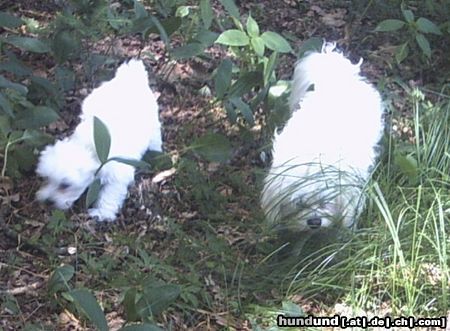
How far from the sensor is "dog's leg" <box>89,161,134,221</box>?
4102 mm

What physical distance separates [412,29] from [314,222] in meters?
2.21

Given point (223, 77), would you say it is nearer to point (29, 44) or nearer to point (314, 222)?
point (29, 44)

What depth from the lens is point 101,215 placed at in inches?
161

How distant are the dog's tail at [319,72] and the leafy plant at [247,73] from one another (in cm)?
14

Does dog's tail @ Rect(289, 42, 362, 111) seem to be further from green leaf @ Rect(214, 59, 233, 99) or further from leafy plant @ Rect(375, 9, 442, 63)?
leafy plant @ Rect(375, 9, 442, 63)

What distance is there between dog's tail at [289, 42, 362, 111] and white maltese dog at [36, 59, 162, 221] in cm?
72

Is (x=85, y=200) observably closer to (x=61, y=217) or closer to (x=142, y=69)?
(x=61, y=217)

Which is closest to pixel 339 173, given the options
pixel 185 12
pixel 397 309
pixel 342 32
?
pixel 397 309

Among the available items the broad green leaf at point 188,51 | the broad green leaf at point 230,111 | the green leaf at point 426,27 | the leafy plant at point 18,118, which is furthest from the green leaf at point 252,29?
the green leaf at point 426,27

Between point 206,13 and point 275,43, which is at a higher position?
point 206,13

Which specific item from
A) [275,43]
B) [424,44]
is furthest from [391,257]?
[424,44]

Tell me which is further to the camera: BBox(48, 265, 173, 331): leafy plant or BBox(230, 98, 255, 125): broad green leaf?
BBox(230, 98, 255, 125): broad green leaf

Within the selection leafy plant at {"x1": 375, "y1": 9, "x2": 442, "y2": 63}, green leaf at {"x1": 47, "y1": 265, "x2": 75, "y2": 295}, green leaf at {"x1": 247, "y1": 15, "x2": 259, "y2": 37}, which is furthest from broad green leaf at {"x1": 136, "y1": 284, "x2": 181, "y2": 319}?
leafy plant at {"x1": 375, "y1": 9, "x2": 442, "y2": 63}

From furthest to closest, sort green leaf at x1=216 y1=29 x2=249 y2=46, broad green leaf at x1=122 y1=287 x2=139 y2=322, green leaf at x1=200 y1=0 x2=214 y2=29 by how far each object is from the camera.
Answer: green leaf at x1=200 y1=0 x2=214 y2=29 → green leaf at x1=216 y1=29 x2=249 y2=46 → broad green leaf at x1=122 y1=287 x2=139 y2=322
